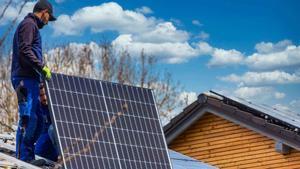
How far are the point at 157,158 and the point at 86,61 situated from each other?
2645cm

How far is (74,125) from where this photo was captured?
10.0 m

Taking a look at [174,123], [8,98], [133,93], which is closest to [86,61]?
[8,98]

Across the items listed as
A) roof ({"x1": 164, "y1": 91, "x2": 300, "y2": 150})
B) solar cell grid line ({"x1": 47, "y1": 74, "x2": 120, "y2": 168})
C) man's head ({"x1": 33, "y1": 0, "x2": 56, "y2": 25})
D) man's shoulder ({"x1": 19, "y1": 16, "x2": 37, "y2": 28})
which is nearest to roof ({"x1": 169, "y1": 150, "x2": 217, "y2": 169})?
solar cell grid line ({"x1": 47, "y1": 74, "x2": 120, "y2": 168})

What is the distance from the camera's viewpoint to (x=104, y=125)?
1024 centimetres

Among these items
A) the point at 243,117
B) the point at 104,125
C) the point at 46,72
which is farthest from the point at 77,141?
the point at 243,117

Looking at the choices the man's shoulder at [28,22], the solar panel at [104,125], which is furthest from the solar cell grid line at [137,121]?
the man's shoulder at [28,22]

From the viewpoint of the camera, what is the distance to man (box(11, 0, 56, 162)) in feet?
31.2

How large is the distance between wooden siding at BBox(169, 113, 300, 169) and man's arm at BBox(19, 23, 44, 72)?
11.0 meters

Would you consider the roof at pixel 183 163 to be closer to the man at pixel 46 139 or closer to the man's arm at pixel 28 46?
the man at pixel 46 139

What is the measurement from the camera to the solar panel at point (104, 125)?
9.87 meters

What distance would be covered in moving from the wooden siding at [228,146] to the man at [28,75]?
35.3ft

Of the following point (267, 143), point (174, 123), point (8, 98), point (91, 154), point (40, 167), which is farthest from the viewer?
point (8, 98)

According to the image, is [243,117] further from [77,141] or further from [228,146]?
[77,141]

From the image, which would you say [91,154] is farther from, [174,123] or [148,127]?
[174,123]
